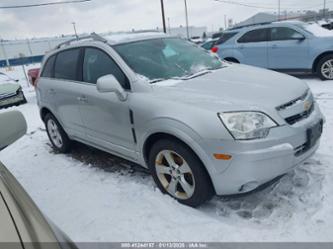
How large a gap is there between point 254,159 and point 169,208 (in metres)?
1.04

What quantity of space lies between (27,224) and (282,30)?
8446 millimetres

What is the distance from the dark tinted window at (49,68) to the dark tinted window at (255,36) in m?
6.12

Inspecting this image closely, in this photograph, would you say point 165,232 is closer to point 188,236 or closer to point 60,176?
point 188,236

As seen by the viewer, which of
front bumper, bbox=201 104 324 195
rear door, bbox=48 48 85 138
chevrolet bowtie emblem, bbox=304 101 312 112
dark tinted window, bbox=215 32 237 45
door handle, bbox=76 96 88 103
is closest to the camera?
front bumper, bbox=201 104 324 195

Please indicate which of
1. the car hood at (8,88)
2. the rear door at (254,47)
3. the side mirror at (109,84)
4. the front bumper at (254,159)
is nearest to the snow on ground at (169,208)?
the front bumper at (254,159)

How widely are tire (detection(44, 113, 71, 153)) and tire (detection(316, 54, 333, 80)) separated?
649 centimetres

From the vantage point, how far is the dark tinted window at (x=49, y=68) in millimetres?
4633

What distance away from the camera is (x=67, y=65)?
13.9ft

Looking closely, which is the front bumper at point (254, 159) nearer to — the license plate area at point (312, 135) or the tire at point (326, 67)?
the license plate area at point (312, 135)

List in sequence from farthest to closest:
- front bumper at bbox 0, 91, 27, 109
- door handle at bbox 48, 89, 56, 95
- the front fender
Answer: front bumper at bbox 0, 91, 27, 109
door handle at bbox 48, 89, 56, 95
the front fender

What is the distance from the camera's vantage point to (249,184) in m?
2.50

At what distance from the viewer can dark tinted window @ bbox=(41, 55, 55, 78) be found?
4.63 meters

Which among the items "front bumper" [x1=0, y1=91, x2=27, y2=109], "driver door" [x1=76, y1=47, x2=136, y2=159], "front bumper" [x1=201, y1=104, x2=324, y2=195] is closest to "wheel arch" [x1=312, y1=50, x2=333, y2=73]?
"front bumper" [x1=201, y1=104, x2=324, y2=195]

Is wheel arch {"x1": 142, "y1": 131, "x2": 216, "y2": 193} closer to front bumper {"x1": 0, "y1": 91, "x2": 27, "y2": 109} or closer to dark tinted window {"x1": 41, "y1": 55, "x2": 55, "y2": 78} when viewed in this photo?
dark tinted window {"x1": 41, "y1": 55, "x2": 55, "y2": 78}
